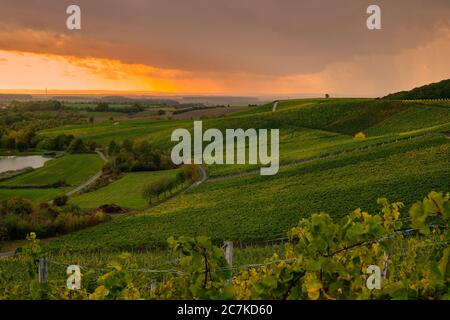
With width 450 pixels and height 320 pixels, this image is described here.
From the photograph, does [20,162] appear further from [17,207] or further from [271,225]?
[271,225]

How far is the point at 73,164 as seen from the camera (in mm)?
98938

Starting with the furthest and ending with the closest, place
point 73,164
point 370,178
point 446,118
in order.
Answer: point 73,164
point 446,118
point 370,178

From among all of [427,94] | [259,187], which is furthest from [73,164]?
[427,94]

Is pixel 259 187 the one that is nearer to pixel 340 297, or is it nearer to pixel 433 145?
pixel 433 145

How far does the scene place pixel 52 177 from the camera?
87500 millimetres

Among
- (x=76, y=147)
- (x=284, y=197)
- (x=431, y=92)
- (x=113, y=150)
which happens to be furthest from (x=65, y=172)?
(x=431, y=92)

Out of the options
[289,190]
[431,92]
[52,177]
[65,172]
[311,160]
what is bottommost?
[52,177]

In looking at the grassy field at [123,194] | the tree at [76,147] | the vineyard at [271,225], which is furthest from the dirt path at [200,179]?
the tree at [76,147]

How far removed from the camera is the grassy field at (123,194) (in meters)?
60.4

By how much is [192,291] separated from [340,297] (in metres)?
1.59

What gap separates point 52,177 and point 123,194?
88.6ft

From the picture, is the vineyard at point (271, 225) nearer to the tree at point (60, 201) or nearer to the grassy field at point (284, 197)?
the grassy field at point (284, 197)

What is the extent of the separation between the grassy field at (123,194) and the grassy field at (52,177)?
23.5 feet
